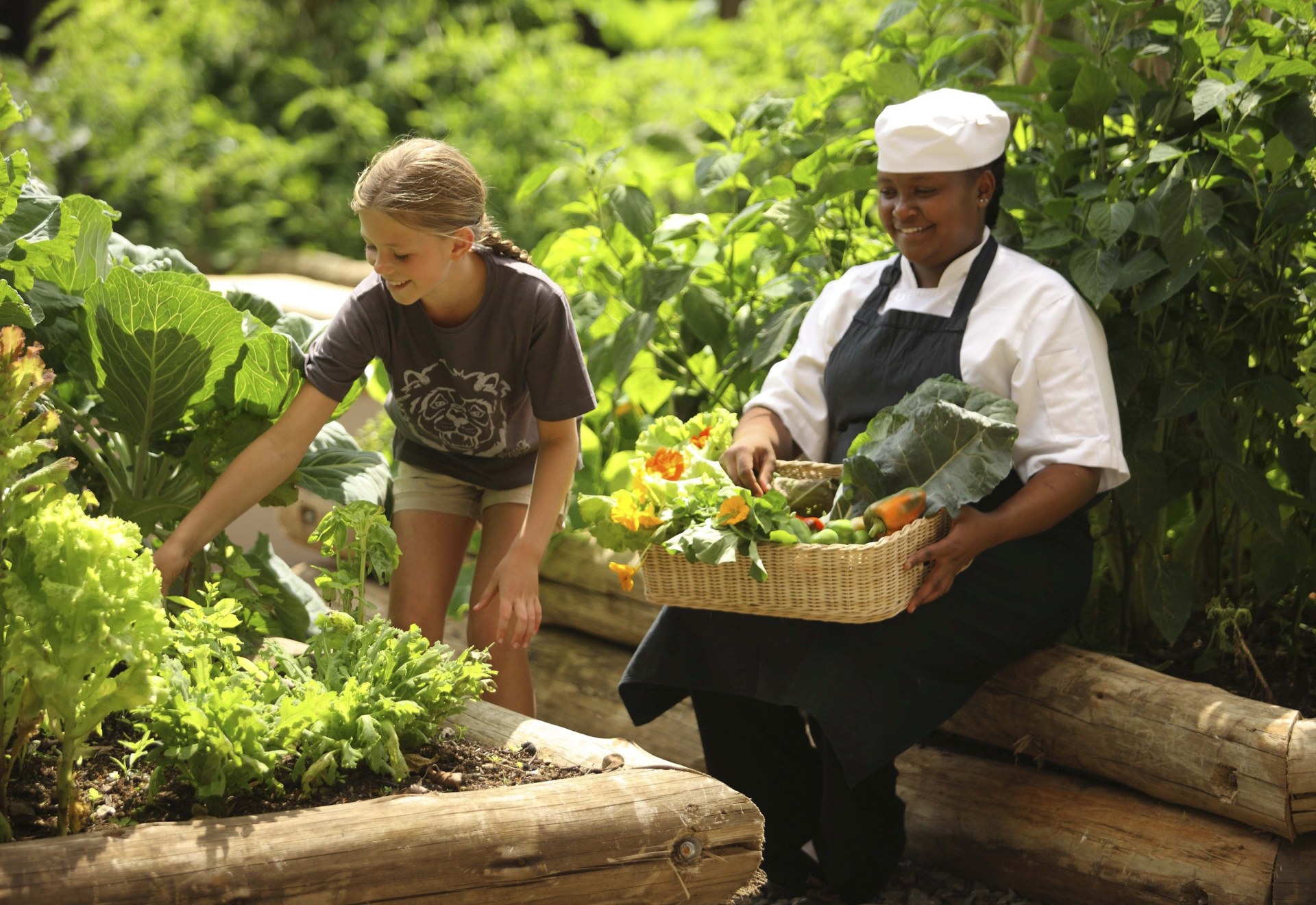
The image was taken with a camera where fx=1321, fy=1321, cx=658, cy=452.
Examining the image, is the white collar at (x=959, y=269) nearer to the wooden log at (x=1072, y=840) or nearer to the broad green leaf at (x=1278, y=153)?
the broad green leaf at (x=1278, y=153)

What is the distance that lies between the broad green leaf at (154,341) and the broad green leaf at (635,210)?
3.64 feet

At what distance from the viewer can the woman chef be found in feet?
7.79

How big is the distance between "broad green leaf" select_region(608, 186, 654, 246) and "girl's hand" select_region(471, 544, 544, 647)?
125 cm

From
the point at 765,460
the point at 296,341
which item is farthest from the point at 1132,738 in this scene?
the point at 296,341

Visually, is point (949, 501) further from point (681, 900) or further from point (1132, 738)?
point (681, 900)

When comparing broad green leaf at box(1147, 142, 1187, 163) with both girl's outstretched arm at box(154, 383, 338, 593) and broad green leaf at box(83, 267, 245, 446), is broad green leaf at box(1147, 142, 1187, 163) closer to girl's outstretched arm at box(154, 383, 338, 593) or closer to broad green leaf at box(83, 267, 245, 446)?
girl's outstretched arm at box(154, 383, 338, 593)

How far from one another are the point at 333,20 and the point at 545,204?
8.34ft

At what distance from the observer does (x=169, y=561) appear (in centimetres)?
222

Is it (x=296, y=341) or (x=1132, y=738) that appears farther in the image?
(x=296, y=341)

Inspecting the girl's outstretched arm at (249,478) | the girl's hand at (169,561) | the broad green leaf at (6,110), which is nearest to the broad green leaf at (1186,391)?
the girl's outstretched arm at (249,478)

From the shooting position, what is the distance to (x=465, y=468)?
270 cm

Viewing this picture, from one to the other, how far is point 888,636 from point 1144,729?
51cm

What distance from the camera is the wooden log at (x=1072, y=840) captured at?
2334mm

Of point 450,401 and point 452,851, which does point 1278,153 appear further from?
point 452,851
